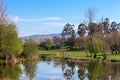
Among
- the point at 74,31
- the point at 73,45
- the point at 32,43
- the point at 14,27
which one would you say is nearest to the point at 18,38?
the point at 14,27

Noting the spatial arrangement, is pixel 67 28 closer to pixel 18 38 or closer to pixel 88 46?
pixel 88 46

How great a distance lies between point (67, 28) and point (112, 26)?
24.1 m

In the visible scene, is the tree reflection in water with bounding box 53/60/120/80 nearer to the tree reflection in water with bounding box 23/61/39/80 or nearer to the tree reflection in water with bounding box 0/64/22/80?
the tree reflection in water with bounding box 23/61/39/80

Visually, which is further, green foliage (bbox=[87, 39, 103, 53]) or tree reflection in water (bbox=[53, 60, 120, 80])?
green foliage (bbox=[87, 39, 103, 53])

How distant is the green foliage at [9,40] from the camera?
2889 inches

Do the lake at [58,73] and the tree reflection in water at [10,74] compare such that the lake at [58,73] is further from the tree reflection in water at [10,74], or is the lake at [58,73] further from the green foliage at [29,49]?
the green foliage at [29,49]

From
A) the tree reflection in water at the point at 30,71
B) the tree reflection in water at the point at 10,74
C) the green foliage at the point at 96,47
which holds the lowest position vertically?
the tree reflection in water at the point at 30,71

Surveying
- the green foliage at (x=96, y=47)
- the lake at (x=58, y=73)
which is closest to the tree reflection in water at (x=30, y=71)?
the lake at (x=58, y=73)

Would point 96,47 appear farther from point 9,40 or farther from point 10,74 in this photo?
point 10,74

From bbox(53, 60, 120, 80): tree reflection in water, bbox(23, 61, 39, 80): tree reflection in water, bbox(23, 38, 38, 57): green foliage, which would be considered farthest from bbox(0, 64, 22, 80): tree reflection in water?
bbox(23, 38, 38, 57): green foliage

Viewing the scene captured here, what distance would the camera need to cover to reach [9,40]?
74.6m

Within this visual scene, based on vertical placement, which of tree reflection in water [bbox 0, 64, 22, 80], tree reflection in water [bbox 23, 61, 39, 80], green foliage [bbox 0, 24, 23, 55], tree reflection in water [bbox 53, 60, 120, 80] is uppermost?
green foliage [bbox 0, 24, 23, 55]

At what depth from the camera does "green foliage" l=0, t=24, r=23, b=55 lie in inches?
2889

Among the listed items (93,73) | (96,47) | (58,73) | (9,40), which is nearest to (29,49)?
(9,40)
